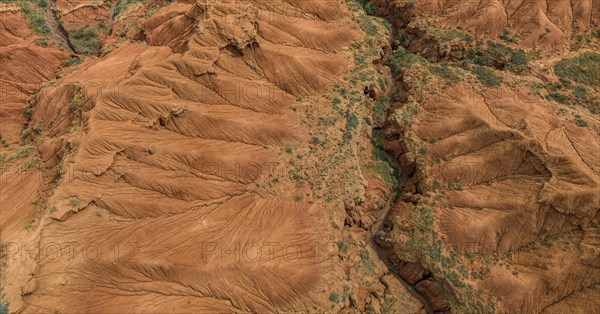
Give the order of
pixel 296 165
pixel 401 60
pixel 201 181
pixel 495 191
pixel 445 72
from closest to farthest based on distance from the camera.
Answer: pixel 201 181, pixel 495 191, pixel 296 165, pixel 445 72, pixel 401 60

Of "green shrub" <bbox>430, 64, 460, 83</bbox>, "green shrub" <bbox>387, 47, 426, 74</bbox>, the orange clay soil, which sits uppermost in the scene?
"green shrub" <bbox>430, 64, 460, 83</bbox>

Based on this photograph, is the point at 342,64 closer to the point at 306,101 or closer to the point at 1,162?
the point at 306,101

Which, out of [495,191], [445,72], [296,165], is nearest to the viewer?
[495,191]

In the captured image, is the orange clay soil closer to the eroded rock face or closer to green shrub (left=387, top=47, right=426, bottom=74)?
the eroded rock face

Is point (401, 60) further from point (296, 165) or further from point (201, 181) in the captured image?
point (201, 181)

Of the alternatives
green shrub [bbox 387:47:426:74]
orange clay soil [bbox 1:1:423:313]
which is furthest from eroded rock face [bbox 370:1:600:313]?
orange clay soil [bbox 1:1:423:313]

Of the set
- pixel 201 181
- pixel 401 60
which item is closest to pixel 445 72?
pixel 401 60

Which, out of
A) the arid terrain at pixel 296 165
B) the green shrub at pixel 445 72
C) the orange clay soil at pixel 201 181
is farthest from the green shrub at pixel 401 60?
the orange clay soil at pixel 201 181

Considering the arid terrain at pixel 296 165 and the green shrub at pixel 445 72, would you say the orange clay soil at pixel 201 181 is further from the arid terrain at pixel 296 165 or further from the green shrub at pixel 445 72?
the green shrub at pixel 445 72
